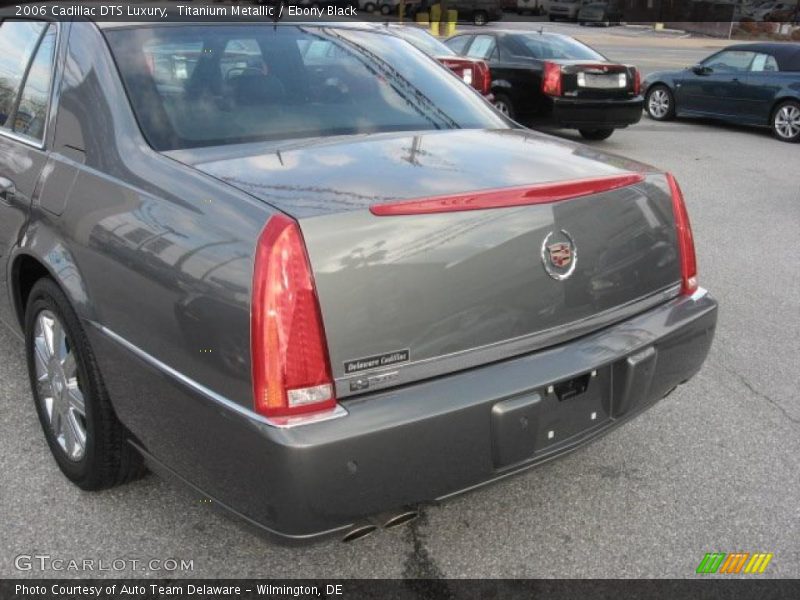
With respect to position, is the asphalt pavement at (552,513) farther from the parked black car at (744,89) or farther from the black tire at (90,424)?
the parked black car at (744,89)

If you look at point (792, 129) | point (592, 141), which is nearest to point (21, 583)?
point (592, 141)

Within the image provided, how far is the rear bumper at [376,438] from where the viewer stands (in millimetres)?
1970

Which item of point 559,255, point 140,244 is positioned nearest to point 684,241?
point 559,255

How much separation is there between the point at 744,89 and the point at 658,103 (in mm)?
1778

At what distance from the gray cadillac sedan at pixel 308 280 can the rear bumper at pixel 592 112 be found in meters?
7.58

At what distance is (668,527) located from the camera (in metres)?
2.78

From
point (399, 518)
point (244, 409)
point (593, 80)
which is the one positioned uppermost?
point (593, 80)

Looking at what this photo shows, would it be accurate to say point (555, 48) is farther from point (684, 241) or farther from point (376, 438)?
point (376, 438)

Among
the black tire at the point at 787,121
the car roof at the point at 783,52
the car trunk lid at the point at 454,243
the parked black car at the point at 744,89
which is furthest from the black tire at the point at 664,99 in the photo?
the car trunk lid at the point at 454,243

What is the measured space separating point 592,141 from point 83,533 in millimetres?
10067

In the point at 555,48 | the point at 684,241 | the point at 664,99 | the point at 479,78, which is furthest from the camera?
the point at 664,99

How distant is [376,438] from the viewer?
200 centimetres

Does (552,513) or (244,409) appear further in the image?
(552,513)

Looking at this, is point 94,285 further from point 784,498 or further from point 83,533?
point 784,498
